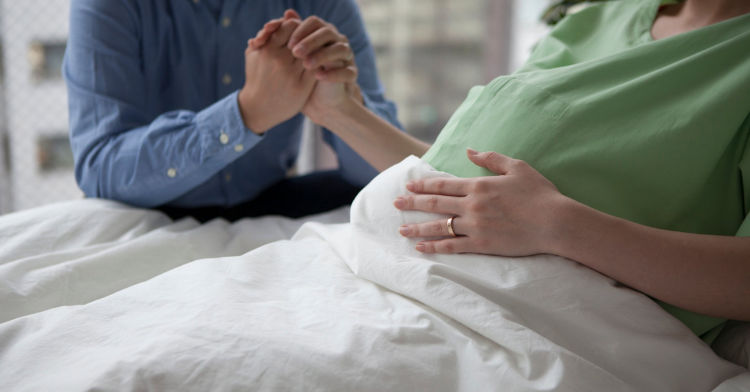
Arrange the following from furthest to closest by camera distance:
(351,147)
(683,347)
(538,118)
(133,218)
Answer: (351,147) → (133,218) → (538,118) → (683,347)

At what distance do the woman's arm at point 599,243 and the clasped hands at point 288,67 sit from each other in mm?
512

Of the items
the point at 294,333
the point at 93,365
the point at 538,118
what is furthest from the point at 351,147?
the point at 93,365

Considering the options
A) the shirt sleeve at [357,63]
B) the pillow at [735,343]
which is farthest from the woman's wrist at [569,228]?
the shirt sleeve at [357,63]

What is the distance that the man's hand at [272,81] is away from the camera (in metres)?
1.10

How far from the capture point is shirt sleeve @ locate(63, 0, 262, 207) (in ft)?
3.62

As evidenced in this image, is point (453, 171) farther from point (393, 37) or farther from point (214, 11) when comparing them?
point (393, 37)

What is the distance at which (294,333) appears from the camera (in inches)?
23.9

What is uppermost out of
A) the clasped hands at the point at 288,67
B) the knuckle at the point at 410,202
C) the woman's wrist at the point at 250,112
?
the clasped hands at the point at 288,67

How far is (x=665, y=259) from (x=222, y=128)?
0.81 m

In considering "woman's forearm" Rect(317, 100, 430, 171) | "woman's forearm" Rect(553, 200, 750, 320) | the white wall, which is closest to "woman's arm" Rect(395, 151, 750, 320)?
"woman's forearm" Rect(553, 200, 750, 320)

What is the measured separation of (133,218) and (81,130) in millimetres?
253

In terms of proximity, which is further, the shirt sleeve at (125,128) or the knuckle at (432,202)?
the shirt sleeve at (125,128)

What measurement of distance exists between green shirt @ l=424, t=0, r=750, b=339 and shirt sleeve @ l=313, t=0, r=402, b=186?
1.76ft

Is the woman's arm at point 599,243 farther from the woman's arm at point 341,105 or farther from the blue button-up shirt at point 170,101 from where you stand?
the blue button-up shirt at point 170,101
